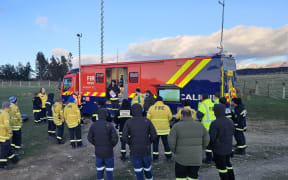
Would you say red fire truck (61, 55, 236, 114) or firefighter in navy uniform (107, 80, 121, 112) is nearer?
red fire truck (61, 55, 236, 114)

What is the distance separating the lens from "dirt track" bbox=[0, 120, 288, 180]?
16.5 feet

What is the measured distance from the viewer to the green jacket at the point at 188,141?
345cm

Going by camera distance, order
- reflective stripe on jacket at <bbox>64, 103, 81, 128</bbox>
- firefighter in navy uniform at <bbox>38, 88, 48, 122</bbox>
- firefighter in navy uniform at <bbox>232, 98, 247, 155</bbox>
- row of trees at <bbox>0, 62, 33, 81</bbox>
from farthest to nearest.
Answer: row of trees at <bbox>0, 62, 33, 81</bbox>, firefighter in navy uniform at <bbox>38, 88, 48, 122</bbox>, reflective stripe on jacket at <bbox>64, 103, 81, 128</bbox>, firefighter in navy uniform at <bbox>232, 98, 247, 155</bbox>

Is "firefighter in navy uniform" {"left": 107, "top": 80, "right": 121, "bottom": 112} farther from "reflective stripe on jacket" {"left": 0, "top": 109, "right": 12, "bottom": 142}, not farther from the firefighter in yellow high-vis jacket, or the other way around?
"reflective stripe on jacket" {"left": 0, "top": 109, "right": 12, "bottom": 142}

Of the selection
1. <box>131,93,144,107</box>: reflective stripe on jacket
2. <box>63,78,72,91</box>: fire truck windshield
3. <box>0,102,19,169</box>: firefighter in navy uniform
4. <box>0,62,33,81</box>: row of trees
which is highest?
<box>0,62,33,81</box>: row of trees

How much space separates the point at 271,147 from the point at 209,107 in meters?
3.24

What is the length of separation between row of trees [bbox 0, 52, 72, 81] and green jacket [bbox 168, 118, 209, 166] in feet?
293

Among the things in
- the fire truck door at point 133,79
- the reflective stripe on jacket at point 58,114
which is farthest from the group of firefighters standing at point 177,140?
the fire truck door at point 133,79

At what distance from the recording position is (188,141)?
11.4ft

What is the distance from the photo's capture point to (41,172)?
5.34 m

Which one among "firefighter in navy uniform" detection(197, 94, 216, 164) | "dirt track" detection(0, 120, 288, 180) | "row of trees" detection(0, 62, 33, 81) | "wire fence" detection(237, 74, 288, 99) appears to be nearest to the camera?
"dirt track" detection(0, 120, 288, 180)

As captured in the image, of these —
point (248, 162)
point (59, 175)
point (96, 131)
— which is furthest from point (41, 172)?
point (248, 162)

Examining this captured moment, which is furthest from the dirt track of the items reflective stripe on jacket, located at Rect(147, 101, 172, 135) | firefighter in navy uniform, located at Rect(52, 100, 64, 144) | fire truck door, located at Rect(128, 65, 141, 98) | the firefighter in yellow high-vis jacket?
fire truck door, located at Rect(128, 65, 141, 98)

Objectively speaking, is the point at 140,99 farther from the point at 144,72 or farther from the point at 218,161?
the point at 218,161
